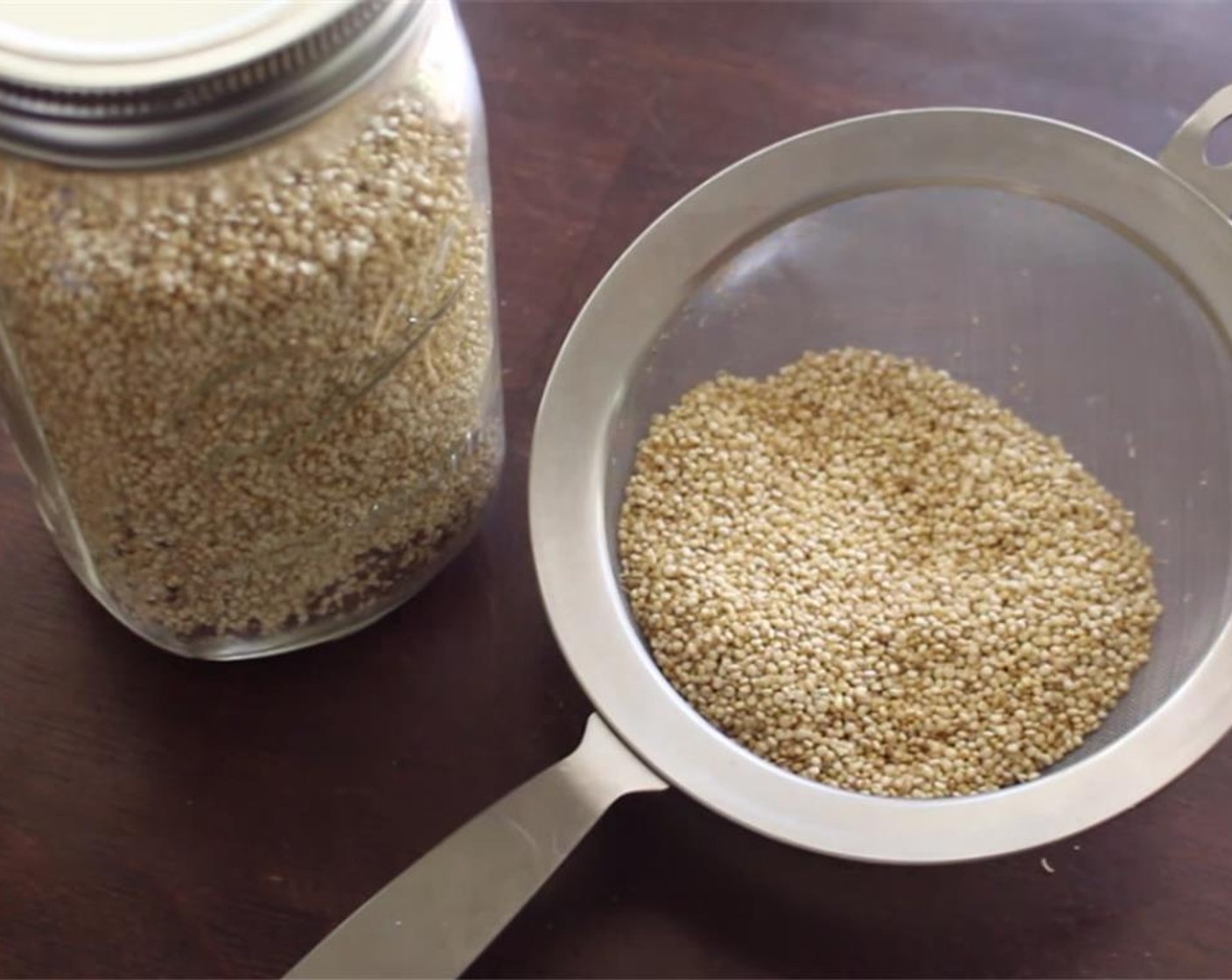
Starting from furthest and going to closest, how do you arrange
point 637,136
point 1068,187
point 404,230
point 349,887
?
point 637,136, point 1068,187, point 349,887, point 404,230

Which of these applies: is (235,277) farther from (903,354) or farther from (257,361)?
(903,354)

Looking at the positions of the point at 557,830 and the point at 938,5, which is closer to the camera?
the point at 557,830

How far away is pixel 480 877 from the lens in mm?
661

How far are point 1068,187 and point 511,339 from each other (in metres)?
0.31

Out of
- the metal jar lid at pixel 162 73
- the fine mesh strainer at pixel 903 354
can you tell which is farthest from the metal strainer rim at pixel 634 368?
the metal jar lid at pixel 162 73

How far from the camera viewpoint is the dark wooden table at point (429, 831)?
687 millimetres

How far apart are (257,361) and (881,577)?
13.1 inches

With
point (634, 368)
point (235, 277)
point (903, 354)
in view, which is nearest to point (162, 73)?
point (235, 277)

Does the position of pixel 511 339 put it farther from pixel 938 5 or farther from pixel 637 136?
pixel 938 5

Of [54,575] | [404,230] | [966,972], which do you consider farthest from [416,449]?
[966,972]

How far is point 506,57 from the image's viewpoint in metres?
0.96

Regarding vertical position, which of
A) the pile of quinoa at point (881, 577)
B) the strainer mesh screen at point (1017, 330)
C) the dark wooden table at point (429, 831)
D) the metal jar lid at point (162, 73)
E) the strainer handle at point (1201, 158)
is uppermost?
the strainer handle at point (1201, 158)

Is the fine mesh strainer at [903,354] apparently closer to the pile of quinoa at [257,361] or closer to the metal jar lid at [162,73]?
the pile of quinoa at [257,361]

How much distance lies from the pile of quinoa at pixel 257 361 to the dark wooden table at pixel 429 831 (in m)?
0.05
